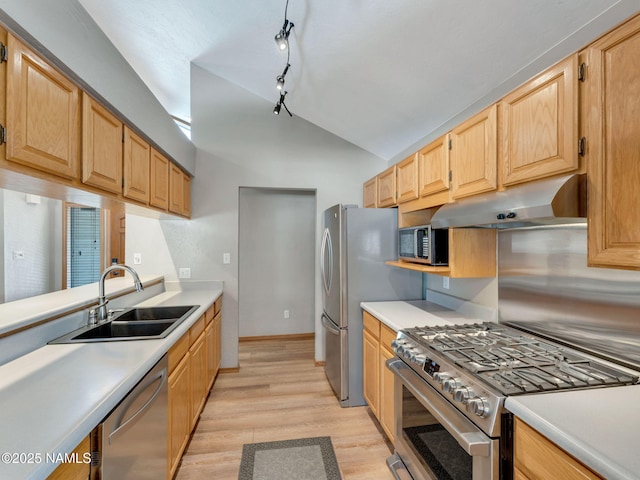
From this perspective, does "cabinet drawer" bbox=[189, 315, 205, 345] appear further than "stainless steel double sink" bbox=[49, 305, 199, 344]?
Yes

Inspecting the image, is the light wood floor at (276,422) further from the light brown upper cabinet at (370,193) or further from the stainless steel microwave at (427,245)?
the light brown upper cabinet at (370,193)

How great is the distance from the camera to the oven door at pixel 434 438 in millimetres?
1047

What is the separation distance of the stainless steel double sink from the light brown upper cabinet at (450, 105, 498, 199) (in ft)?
6.25

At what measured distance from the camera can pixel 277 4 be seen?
81.4 inches

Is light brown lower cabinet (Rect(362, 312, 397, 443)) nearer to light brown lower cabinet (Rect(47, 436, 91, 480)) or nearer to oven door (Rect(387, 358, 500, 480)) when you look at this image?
oven door (Rect(387, 358, 500, 480))

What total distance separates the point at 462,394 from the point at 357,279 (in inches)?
59.9

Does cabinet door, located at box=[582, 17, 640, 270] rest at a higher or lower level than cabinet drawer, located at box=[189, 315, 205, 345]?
higher

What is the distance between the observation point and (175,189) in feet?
8.80

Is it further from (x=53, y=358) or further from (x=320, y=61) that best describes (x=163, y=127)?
(x=53, y=358)

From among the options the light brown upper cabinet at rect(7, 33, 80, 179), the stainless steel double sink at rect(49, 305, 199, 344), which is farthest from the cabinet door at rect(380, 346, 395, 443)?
the light brown upper cabinet at rect(7, 33, 80, 179)

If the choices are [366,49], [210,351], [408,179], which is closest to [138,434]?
[210,351]

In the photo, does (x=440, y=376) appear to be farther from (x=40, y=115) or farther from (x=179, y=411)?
(x=40, y=115)

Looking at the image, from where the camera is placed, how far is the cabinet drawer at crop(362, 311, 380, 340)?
2.23m

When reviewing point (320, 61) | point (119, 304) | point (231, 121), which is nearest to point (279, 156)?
point (231, 121)
